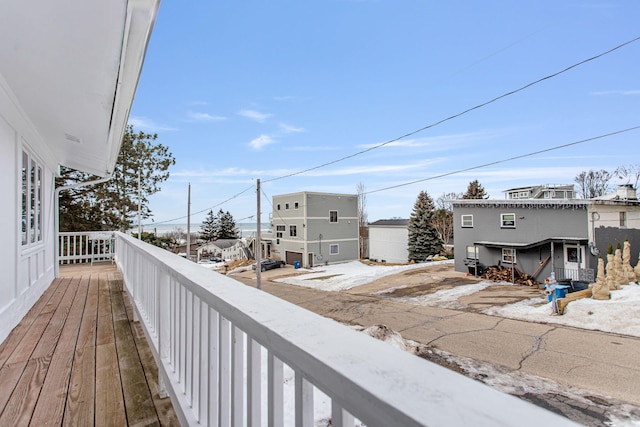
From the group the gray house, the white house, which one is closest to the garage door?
the gray house

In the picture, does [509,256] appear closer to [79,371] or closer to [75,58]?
[79,371]

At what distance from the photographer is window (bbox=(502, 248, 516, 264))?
14.9 m

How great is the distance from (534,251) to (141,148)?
Result: 58.6 feet

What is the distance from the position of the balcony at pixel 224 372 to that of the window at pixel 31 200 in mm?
1129

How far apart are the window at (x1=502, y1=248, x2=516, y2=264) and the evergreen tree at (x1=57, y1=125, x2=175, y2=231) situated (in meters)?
15.7

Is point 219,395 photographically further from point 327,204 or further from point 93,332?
point 327,204

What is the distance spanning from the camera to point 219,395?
40.6 inches

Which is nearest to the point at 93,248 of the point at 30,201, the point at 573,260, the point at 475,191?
the point at 30,201

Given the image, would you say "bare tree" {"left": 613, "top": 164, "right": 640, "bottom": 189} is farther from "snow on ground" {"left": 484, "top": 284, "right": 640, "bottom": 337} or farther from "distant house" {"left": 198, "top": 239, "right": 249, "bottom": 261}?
"distant house" {"left": 198, "top": 239, "right": 249, "bottom": 261}

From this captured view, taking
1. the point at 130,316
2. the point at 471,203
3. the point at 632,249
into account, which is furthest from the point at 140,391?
the point at 632,249

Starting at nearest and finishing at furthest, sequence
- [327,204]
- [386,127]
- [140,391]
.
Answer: [140,391] < [386,127] < [327,204]

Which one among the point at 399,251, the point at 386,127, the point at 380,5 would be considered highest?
the point at 380,5

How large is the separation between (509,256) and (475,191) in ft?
44.4

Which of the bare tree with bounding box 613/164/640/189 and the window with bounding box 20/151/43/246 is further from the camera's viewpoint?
the bare tree with bounding box 613/164/640/189
